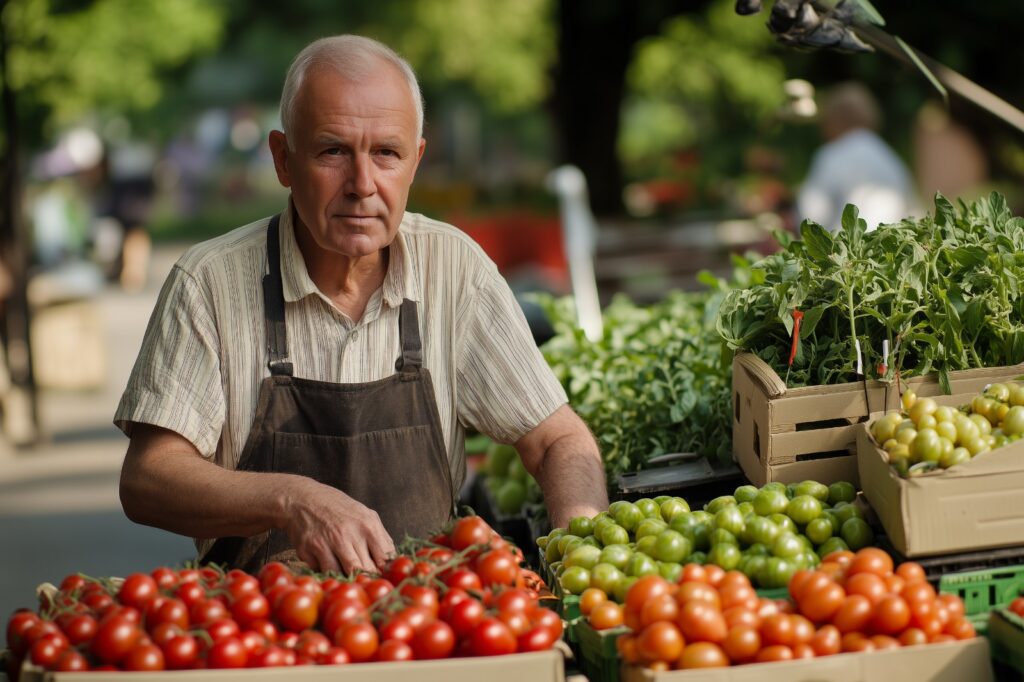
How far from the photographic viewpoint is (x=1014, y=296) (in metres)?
3.26

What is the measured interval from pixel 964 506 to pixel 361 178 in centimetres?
163

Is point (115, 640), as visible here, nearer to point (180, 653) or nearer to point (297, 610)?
point (180, 653)

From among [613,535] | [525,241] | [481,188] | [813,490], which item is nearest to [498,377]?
[613,535]

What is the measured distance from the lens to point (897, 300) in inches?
127

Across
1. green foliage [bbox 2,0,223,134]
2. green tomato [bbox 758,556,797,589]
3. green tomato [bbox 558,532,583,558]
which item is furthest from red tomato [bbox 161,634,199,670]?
green foliage [bbox 2,0,223,134]

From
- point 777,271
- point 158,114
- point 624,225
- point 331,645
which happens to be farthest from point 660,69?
point 331,645

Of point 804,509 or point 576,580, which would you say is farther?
point 804,509

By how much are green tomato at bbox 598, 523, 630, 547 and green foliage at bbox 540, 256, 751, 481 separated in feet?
3.50

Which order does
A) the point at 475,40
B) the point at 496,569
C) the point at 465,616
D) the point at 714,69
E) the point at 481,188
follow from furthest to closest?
the point at 475,40
the point at 481,188
the point at 714,69
the point at 496,569
the point at 465,616

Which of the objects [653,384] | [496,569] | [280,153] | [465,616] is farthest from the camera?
[653,384]

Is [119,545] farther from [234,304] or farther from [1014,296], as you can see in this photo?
[1014,296]

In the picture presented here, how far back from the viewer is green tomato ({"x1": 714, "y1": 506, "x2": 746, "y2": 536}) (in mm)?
2838

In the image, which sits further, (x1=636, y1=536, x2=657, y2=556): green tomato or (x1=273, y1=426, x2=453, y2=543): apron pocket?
(x1=273, y1=426, x2=453, y2=543): apron pocket

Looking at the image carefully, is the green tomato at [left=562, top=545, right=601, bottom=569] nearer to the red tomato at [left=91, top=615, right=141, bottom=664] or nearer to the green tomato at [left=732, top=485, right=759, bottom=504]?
the green tomato at [left=732, top=485, right=759, bottom=504]
